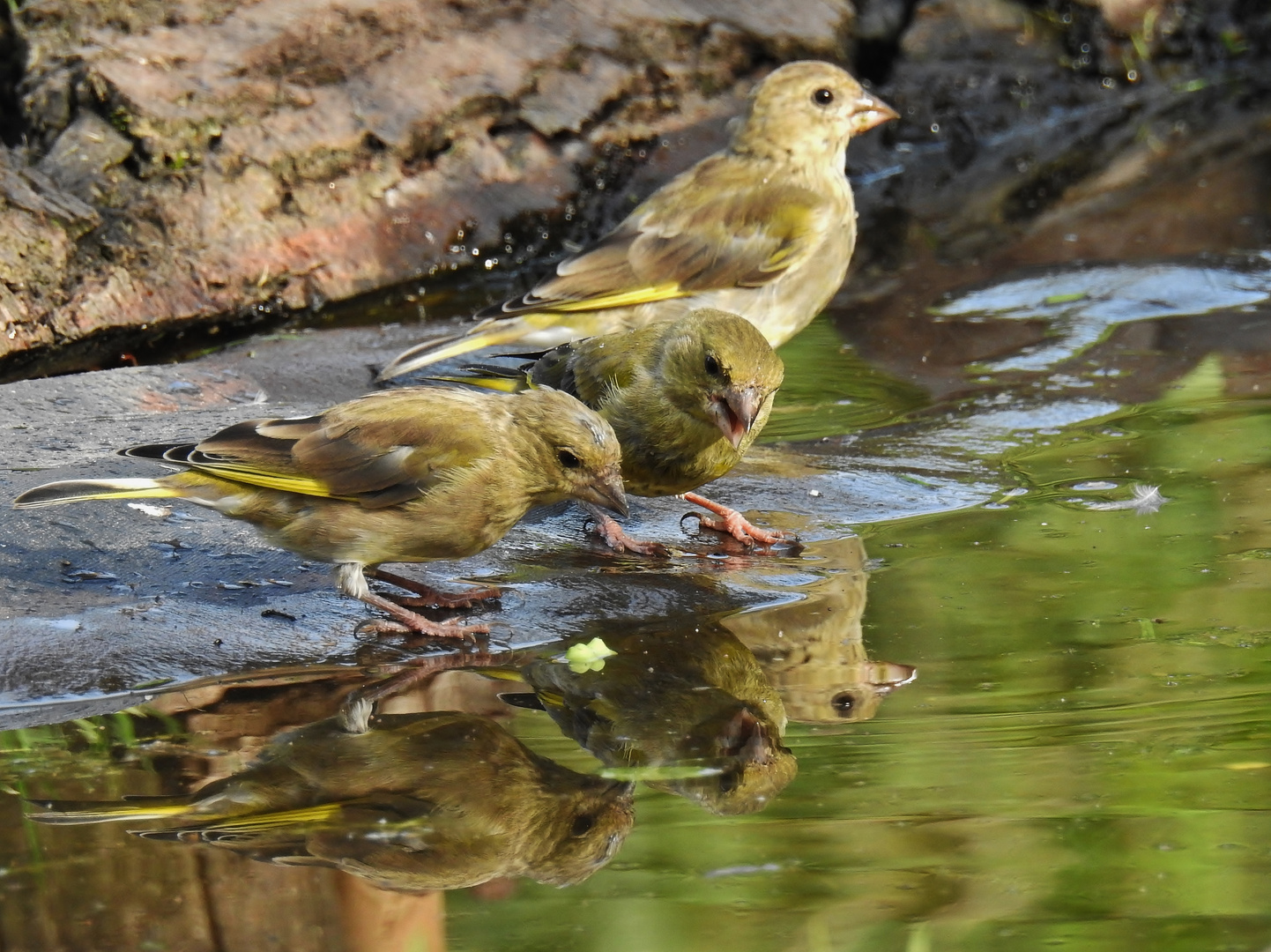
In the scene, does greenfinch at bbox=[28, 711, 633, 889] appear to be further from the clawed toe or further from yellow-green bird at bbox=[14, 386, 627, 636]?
the clawed toe

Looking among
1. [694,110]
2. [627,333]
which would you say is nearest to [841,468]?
[627,333]

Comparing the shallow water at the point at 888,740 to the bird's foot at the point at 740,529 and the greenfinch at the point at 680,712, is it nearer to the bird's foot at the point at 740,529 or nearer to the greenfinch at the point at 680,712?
the greenfinch at the point at 680,712

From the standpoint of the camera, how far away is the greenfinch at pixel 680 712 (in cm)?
340

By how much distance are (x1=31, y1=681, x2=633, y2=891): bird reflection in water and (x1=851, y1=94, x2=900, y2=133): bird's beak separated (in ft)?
14.6

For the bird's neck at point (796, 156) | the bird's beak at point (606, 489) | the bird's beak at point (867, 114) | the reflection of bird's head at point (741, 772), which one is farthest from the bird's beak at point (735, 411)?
the bird's beak at point (867, 114)

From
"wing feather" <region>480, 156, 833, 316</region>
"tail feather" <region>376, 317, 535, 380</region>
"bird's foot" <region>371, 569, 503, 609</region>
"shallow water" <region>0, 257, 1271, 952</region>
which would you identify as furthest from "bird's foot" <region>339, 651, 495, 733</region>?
"wing feather" <region>480, 156, 833, 316</region>

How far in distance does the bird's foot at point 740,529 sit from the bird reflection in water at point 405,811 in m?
1.58

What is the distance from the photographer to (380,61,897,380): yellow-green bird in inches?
259

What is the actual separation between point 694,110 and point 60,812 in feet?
21.9

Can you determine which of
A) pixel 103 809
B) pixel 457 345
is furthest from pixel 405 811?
pixel 457 345

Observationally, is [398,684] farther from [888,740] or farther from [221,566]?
[888,740]

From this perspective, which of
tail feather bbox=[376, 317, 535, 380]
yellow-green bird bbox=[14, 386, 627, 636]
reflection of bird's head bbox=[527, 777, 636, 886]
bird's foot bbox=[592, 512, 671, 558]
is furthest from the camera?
tail feather bbox=[376, 317, 535, 380]

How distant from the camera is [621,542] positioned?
5012 millimetres

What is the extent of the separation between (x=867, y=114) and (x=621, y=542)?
3194 millimetres
